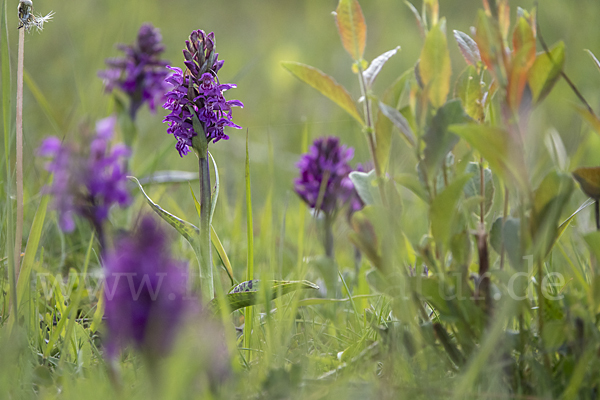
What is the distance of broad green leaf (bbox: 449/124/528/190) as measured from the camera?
755mm

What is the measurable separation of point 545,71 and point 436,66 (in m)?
0.17

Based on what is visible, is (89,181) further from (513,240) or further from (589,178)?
(589,178)

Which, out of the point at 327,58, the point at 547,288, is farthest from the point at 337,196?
the point at 327,58

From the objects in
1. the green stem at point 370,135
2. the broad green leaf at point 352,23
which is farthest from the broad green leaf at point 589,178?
the broad green leaf at point 352,23

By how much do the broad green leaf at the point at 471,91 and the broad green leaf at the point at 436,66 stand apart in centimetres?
9

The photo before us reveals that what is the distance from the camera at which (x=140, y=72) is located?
223 cm

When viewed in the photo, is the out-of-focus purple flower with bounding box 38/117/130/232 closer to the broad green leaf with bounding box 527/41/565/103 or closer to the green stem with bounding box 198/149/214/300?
the green stem with bounding box 198/149/214/300

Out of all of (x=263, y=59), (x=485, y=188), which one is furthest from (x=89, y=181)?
(x=263, y=59)

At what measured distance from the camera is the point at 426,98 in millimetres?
889

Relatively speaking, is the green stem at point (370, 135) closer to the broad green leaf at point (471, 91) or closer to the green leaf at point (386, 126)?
the green leaf at point (386, 126)

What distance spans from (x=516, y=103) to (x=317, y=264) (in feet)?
3.05

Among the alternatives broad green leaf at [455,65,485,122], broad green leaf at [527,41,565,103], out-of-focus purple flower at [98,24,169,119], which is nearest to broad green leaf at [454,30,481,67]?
broad green leaf at [455,65,485,122]

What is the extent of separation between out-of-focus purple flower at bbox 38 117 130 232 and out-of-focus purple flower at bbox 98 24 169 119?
908 millimetres

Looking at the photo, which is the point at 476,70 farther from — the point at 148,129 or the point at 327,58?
the point at 327,58
